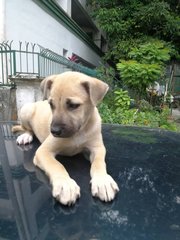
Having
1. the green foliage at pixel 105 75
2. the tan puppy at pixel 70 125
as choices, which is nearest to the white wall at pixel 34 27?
the green foliage at pixel 105 75

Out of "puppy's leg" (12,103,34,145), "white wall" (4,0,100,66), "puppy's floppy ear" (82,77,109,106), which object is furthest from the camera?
"white wall" (4,0,100,66)

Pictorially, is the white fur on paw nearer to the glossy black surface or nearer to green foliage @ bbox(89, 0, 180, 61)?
the glossy black surface

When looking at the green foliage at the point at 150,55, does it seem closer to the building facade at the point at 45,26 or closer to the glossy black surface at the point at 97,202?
the building facade at the point at 45,26

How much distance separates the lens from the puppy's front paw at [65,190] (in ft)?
4.73

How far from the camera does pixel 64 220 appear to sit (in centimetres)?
126

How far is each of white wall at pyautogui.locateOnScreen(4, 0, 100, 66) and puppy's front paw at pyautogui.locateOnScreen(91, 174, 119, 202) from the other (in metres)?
7.17

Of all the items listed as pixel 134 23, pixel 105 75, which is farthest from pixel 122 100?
pixel 134 23

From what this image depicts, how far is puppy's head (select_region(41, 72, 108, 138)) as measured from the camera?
7.27 ft

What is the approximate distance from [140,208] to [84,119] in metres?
1.11

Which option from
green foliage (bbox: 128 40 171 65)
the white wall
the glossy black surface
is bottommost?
the glossy black surface

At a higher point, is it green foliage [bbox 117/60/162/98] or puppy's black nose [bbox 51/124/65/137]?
green foliage [bbox 117/60/162/98]

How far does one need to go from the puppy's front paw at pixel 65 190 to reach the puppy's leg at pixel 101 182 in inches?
4.0

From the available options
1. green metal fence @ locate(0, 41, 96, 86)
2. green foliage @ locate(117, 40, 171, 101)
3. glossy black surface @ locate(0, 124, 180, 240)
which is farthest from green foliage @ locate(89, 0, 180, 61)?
glossy black surface @ locate(0, 124, 180, 240)

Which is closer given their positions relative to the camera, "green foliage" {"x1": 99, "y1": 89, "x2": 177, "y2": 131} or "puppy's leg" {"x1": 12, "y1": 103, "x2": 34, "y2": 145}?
"puppy's leg" {"x1": 12, "y1": 103, "x2": 34, "y2": 145}
